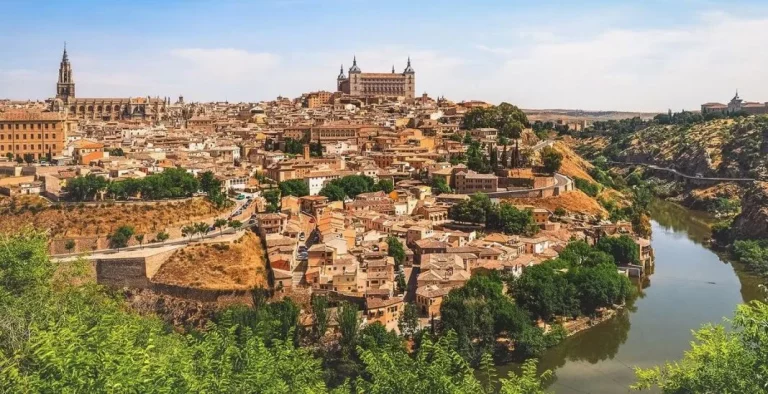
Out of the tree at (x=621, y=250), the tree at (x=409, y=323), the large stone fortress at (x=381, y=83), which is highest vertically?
the large stone fortress at (x=381, y=83)

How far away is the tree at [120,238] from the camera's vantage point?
1797 cm

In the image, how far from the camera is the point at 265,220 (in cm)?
1842

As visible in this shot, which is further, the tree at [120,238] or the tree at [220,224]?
the tree at [220,224]

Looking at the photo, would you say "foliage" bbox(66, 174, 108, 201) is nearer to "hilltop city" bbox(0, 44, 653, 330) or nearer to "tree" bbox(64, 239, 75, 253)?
"hilltop city" bbox(0, 44, 653, 330)

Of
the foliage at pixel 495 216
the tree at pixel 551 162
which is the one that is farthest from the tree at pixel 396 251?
the tree at pixel 551 162

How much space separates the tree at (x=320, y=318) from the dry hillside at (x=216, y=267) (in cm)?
231

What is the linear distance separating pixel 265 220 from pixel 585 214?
464 inches

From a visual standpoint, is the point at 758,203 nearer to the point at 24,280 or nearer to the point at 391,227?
the point at 391,227

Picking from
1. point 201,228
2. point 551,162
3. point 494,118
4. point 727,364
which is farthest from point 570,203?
point 727,364

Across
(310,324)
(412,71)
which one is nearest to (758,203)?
(310,324)

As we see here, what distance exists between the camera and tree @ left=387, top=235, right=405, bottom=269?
699 inches

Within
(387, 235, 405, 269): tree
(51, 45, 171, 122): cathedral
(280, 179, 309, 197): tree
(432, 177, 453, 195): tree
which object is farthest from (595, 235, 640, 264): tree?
(51, 45, 171, 122): cathedral

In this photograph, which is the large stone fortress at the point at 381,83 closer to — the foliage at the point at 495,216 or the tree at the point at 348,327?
the foliage at the point at 495,216

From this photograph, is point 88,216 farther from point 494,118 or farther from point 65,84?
point 65,84
